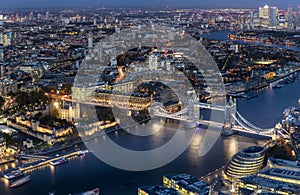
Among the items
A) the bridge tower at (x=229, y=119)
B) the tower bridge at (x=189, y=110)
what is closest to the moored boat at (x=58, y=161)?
the tower bridge at (x=189, y=110)

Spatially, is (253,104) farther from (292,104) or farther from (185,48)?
(185,48)

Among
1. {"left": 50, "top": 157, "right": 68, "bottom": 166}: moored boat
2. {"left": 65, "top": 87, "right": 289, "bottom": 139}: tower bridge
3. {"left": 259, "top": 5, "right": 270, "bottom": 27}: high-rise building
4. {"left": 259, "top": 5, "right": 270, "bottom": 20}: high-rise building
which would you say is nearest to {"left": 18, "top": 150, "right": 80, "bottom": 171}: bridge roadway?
{"left": 50, "top": 157, "right": 68, "bottom": 166}: moored boat

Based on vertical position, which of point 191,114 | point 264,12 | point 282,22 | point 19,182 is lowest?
point 19,182

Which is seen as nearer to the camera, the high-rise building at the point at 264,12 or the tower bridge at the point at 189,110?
the tower bridge at the point at 189,110

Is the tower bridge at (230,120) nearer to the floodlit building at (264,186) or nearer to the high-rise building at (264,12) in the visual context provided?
the floodlit building at (264,186)

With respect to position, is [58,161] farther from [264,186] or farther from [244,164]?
[264,186]

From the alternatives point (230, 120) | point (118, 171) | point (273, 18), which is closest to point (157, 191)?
point (118, 171)

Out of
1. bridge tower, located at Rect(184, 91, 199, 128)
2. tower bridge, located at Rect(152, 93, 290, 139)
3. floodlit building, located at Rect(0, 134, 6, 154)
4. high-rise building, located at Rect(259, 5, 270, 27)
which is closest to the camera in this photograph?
floodlit building, located at Rect(0, 134, 6, 154)

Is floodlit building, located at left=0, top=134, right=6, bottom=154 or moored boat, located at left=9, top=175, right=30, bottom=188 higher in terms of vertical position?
floodlit building, located at left=0, top=134, right=6, bottom=154

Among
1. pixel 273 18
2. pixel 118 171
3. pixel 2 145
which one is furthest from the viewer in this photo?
pixel 273 18

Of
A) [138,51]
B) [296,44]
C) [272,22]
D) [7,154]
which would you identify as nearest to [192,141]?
[7,154]

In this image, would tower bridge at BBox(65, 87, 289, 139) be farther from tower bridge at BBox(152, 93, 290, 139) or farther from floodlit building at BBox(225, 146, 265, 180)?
floodlit building at BBox(225, 146, 265, 180)

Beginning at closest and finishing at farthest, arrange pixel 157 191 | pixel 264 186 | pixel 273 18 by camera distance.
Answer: pixel 157 191 → pixel 264 186 → pixel 273 18
